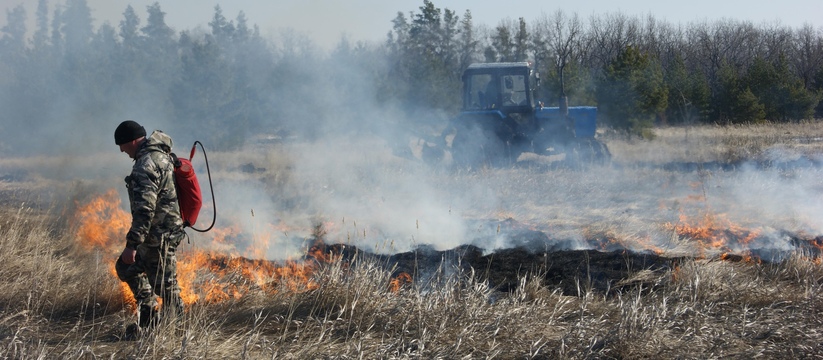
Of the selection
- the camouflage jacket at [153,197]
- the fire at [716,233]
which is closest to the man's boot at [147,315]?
the camouflage jacket at [153,197]

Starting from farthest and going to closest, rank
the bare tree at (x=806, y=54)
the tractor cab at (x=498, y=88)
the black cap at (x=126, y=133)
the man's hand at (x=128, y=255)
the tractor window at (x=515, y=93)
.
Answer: the bare tree at (x=806, y=54), the tractor window at (x=515, y=93), the tractor cab at (x=498, y=88), the black cap at (x=126, y=133), the man's hand at (x=128, y=255)

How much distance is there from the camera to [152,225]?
4215 mm

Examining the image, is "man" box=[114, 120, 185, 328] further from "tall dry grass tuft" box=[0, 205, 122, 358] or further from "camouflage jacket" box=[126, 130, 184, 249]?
"tall dry grass tuft" box=[0, 205, 122, 358]

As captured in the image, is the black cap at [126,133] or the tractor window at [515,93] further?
the tractor window at [515,93]

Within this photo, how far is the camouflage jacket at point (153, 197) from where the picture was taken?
13.2 ft

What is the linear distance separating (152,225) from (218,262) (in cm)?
210

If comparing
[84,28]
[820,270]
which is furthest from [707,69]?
[820,270]

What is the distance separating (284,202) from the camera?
10.2 metres

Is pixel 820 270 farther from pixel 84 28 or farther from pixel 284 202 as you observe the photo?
pixel 84 28

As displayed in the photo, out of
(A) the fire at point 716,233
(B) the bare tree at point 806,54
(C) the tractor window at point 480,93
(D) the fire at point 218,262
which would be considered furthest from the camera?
(B) the bare tree at point 806,54

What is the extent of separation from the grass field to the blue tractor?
135cm

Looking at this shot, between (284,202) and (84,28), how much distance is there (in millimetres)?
10343

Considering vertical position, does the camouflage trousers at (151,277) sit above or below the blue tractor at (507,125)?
below

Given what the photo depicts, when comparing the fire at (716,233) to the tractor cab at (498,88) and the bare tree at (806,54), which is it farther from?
the bare tree at (806,54)
